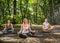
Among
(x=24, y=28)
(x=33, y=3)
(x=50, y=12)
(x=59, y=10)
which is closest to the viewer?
(x=24, y=28)

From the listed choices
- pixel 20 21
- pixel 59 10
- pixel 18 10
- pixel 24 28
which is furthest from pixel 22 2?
pixel 24 28

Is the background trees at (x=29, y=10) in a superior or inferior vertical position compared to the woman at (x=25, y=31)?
superior

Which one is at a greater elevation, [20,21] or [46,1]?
[46,1]

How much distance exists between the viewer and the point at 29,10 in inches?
636

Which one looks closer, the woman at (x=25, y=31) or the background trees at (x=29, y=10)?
the woman at (x=25, y=31)

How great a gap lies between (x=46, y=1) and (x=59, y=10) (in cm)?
208

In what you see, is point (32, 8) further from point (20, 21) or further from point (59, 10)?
point (59, 10)

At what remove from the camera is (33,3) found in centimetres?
1631

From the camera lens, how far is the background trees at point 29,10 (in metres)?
15.0

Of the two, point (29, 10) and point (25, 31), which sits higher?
point (29, 10)

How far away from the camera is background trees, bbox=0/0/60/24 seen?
49.1 ft

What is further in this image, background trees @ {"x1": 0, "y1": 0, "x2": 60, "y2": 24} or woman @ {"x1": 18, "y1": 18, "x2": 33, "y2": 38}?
background trees @ {"x1": 0, "y1": 0, "x2": 60, "y2": 24}

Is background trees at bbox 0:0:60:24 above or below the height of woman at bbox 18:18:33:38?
above

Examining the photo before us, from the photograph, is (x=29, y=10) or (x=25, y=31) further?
(x=29, y=10)
